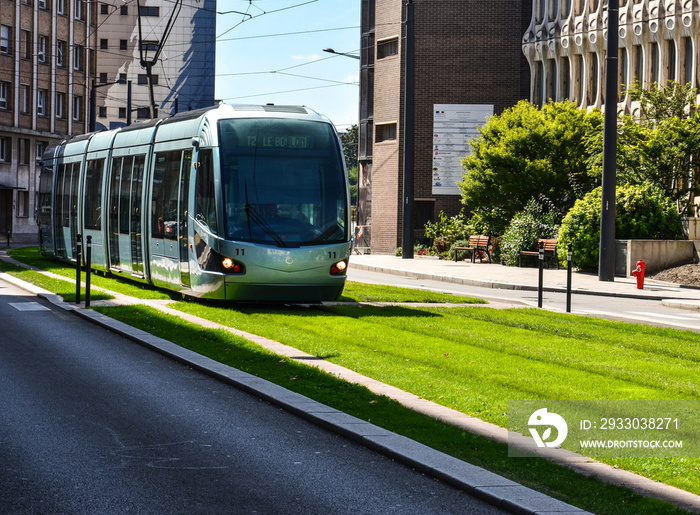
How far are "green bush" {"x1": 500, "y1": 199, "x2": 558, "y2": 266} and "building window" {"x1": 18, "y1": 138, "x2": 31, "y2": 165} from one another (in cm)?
4024

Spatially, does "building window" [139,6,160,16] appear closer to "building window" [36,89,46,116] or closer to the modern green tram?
"building window" [36,89,46,116]

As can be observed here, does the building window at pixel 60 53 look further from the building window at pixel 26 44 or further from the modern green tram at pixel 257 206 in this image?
the modern green tram at pixel 257 206

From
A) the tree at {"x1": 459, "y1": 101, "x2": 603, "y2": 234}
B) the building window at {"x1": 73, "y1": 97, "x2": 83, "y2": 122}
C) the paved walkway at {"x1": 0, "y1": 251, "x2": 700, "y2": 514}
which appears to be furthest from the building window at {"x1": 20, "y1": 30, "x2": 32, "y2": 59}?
the paved walkway at {"x1": 0, "y1": 251, "x2": 700, "y2": 514}

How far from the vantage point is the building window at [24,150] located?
67000mm

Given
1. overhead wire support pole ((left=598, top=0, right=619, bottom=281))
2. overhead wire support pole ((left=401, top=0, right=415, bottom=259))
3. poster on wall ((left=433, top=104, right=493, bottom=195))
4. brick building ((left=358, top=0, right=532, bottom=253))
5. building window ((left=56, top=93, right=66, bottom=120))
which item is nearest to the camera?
overhead wire support pole ((left=598, top=0, right=619, bottom=281))

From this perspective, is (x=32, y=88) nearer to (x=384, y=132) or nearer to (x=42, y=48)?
(x=42, y=48)

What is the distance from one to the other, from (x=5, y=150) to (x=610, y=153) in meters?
48.0

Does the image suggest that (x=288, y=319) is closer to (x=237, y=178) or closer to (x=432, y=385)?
(x=237, y=178)

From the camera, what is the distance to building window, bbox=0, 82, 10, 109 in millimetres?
64938

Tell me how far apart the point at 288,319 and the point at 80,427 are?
26.5 ft

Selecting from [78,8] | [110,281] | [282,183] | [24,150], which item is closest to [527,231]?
[110,281]

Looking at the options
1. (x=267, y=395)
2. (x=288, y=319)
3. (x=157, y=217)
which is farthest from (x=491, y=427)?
(x=157, y=217)

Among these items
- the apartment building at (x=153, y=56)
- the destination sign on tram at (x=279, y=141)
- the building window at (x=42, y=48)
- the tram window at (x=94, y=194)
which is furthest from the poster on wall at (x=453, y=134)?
the apartment building at (x=153, y=56)

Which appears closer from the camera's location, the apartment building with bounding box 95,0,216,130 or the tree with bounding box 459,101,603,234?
the tree with bounding box 459,101,603,234
